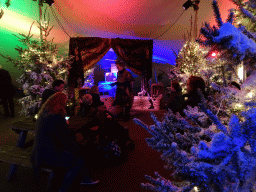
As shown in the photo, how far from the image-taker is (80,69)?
6.96m

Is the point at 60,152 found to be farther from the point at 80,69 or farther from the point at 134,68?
the point at 134,68

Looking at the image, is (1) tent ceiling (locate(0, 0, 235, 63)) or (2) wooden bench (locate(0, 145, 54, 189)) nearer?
(2) wooden bench (locate(0, 145, 54, 189))

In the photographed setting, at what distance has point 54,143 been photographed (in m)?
2.28

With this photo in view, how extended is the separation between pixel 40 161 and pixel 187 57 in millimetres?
6117

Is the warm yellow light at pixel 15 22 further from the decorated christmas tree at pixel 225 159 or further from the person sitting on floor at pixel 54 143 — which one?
the decorated christmas tree at pixel 225 159

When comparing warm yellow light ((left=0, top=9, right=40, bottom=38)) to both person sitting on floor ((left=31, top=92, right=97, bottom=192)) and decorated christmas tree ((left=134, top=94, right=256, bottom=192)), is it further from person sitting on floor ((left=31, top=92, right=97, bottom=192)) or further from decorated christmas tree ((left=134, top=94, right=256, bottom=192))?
decorated christmas tree ((left=134, top=94, right=256, bottom=192))

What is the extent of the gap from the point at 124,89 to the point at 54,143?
447 cm

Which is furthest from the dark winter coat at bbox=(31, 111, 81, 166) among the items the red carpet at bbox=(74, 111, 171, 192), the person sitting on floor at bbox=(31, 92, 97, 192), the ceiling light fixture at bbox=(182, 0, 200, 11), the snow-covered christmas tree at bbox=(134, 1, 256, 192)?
the ceiling light fixture at bbox=(182, 0, 200, 11)

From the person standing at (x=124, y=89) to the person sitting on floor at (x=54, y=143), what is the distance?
13.9 ft

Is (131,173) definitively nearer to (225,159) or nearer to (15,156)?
(15,156)

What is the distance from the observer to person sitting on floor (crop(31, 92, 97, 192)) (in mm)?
2236

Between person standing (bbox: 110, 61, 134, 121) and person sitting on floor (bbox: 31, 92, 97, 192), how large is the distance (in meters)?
4.24

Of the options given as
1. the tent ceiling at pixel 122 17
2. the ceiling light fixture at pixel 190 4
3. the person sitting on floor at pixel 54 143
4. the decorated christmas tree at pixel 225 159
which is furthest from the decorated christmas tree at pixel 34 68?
the decorated christmas tree at pixel 225 159

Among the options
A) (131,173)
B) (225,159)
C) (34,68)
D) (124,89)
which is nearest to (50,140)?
(131,173)
